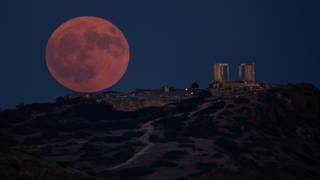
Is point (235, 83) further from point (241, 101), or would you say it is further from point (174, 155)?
point (174, 155)

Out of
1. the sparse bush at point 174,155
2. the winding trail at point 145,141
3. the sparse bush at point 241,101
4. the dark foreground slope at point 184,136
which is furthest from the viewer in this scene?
the sparse bush at point 241,101

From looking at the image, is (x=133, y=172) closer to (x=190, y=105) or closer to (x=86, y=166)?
(x=86, y=166)

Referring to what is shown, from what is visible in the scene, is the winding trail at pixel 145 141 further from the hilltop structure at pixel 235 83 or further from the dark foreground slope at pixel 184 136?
the hilltop structure at pixel 235 83

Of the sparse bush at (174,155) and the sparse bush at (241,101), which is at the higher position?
the sparse bush at (241,101)

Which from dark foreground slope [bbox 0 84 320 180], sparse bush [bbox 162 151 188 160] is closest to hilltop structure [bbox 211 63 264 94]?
dark foreground slope [bbox 0 84 320 180]

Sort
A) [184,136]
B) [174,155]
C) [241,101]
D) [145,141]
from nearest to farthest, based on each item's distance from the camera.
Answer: [174,155] < [145,141] < [184,136] < [241,101]

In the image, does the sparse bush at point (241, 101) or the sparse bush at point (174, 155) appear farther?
the sparse bush at point (241, 101)

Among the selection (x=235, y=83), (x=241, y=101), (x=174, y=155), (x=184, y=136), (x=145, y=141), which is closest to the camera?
(x=174, y=155)

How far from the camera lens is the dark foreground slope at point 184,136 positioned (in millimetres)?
86750

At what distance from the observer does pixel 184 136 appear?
108 meters

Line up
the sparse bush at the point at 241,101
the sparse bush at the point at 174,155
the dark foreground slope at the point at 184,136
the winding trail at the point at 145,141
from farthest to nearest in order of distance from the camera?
the sparse bush at the point at 241,101 → the sparse bush at the point at 174,155 → the winding trail at the point at 145,141 → the dark foreground slope at the point at 184,136

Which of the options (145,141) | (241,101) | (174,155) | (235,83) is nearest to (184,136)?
(145,141)

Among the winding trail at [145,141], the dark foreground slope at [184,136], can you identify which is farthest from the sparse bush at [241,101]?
the winding trail at [145,141]

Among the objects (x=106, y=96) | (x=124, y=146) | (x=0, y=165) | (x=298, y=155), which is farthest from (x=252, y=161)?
(x=106, y=96)
